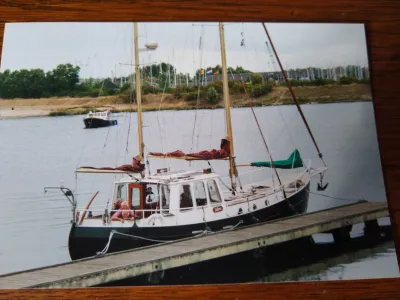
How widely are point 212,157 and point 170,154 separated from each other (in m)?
0.14

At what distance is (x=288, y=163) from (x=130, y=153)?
512 millimetres

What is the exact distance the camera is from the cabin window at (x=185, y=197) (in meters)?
2.07

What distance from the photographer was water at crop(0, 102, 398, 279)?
1994 mm

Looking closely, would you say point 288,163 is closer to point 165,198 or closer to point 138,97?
point 165,198

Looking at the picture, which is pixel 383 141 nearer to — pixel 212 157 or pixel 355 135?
pixel 355 135

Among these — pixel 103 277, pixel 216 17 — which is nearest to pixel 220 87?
pixel 216 17

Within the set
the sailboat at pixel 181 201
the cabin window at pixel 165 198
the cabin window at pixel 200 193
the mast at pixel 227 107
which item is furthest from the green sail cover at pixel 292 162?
the cabin window at pixel 165 198

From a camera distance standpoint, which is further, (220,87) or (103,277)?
(220,87)


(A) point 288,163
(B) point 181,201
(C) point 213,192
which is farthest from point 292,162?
(B) point 181,201

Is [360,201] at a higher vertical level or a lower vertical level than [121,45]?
lower

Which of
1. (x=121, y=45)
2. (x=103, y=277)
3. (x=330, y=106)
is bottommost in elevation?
(x=103, y=277)

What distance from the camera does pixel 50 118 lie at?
6.78 ft

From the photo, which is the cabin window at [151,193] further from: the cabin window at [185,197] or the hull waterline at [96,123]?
the hull waterline at [96,123]

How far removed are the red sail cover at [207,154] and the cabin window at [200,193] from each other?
0.28 ft
